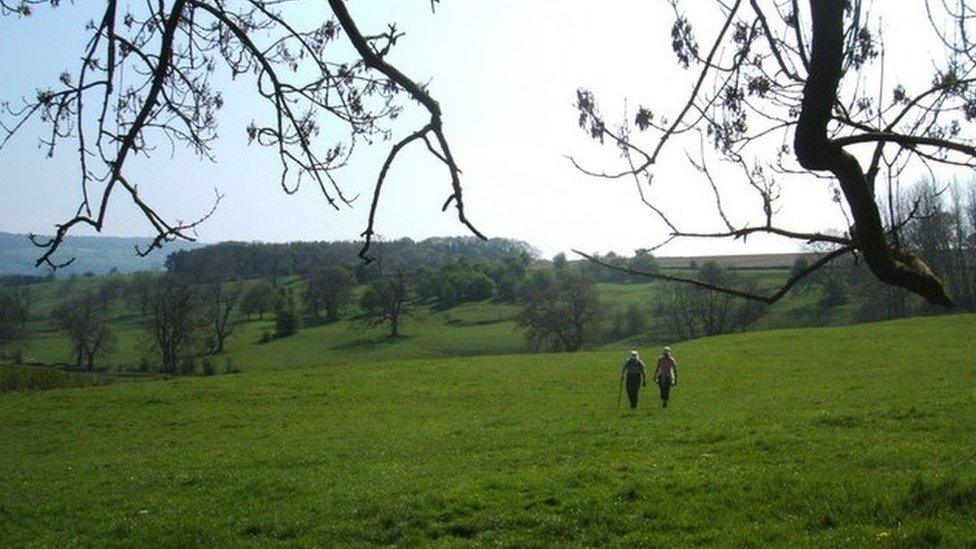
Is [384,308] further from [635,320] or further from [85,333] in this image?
[85,333]

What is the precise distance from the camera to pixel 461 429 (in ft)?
69.2

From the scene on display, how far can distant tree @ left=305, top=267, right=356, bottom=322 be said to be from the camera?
194 feet

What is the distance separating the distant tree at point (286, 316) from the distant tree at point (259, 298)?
31.8 inches

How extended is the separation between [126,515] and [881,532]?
8004 millimetres

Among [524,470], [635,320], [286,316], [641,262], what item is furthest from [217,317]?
[641,262]

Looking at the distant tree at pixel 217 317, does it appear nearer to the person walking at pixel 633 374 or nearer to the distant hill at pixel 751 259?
the person walking at pixel 633 374

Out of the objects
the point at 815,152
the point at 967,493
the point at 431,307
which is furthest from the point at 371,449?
the point at 431,307

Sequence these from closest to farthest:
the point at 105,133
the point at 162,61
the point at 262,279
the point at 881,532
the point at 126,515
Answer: the point at 162,61 → the point at 105,133 → the point at 881,532 → the point at 126,515 → the point at 262,279

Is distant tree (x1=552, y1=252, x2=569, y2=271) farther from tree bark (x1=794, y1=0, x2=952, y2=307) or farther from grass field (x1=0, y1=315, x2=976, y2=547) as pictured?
tree bark (x1=794, y1=0, x2=952, y2=307)

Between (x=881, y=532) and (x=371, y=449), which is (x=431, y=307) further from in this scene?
(x=881, y=532)

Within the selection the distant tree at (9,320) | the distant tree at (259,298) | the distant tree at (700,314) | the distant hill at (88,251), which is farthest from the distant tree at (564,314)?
the distant hill at (88,251)

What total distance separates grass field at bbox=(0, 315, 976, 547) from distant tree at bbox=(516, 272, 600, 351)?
36.9 metres

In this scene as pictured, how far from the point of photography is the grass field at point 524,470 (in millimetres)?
8352

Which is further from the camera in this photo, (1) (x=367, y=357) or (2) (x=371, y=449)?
(1) (x=367, y=357)
